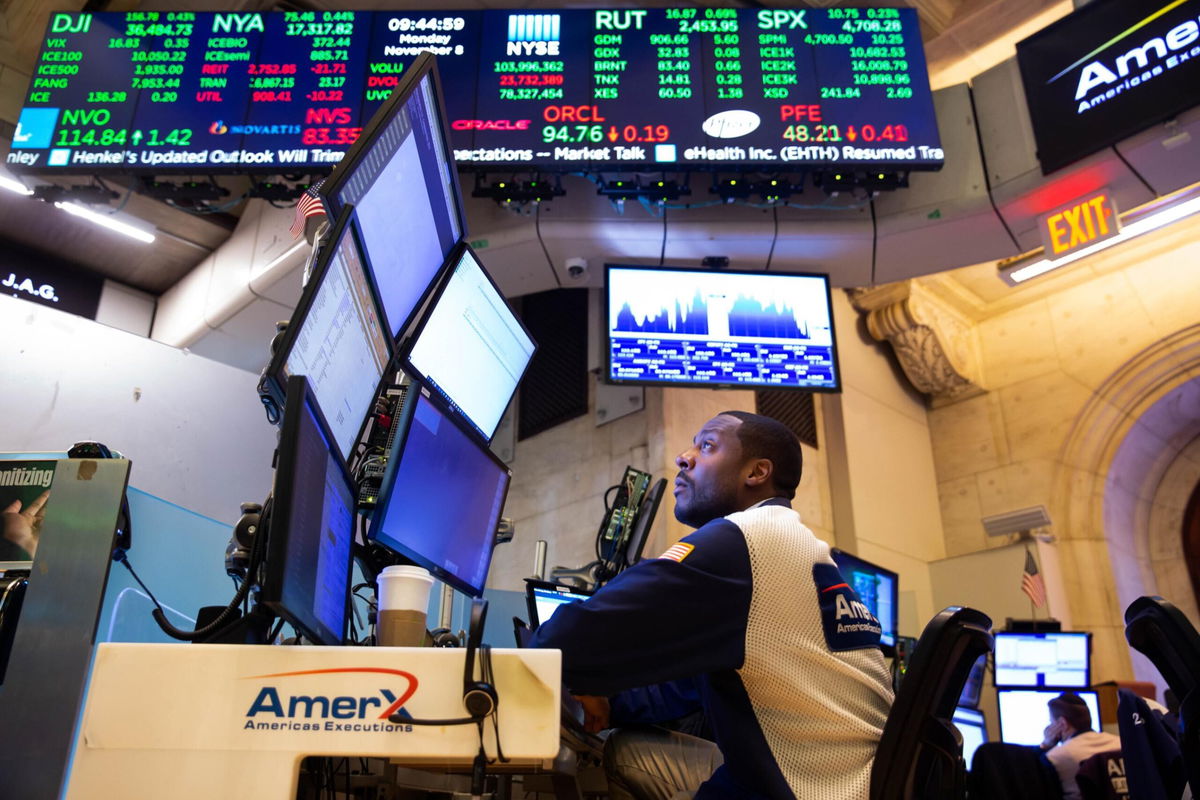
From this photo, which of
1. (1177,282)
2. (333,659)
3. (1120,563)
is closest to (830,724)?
(333,659)

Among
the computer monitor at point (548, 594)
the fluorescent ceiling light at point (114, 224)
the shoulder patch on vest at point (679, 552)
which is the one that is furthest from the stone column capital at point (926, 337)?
the shoulder patch on vest at point (679, 552)

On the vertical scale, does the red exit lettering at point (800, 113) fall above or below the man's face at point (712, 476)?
above

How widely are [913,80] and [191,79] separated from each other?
3368 millimetres

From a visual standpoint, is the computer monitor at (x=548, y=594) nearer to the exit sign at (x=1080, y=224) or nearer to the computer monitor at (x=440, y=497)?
the computer monitor at (x=440, y=497)

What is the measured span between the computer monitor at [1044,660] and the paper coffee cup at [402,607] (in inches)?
176

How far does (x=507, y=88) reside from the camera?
4.46 m

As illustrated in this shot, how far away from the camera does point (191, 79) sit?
14.6 ft

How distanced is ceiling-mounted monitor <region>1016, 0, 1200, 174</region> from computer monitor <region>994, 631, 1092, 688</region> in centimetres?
244

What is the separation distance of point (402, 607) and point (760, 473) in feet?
2.67

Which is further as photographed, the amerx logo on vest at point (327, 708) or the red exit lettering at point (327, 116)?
the red exit lettering at point (327, 116)

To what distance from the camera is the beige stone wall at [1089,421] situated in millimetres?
6227

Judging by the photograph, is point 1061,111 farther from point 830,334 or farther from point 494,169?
point 494,169

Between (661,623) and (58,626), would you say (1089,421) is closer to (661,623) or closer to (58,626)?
(661,623)

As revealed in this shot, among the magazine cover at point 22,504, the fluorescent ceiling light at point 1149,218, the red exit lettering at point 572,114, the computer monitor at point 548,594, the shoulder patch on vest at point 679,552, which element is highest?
the fluorescent ceiling light at point 1149,218
